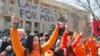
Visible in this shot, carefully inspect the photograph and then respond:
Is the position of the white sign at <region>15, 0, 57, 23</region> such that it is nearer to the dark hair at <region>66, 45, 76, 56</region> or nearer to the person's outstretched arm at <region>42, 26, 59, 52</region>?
the dark hair at <region>66, 45, 76, 56</region>

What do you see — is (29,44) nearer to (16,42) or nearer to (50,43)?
(16,42)

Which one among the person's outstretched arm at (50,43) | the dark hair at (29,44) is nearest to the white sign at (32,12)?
the person's outstretched arm at (50,43)

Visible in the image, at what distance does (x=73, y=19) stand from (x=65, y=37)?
299 cm

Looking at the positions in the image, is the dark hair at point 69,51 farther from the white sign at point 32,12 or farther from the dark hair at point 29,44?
the white sign at point 32,12

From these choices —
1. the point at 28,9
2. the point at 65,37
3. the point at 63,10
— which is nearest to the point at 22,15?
the point at 28,9

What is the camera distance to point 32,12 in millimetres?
7117

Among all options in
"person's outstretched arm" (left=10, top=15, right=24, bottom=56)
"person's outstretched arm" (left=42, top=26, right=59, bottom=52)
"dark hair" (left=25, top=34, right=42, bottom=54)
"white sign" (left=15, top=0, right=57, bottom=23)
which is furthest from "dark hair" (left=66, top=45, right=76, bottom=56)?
"white sign" (left=15, top=0, right=57, bottom=23)

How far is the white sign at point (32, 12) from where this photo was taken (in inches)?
262

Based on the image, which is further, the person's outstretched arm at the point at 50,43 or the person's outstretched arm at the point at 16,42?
the person's outstretched arm at the point at 50,43

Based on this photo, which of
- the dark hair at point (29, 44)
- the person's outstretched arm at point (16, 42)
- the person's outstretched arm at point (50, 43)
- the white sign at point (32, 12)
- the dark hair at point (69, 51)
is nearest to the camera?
the person's outstretched arm at point (16, 42)

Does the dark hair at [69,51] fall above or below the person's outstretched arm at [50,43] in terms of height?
below

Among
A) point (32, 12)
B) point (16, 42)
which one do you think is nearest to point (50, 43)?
point (16, 42)

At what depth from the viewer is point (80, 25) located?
8.36m

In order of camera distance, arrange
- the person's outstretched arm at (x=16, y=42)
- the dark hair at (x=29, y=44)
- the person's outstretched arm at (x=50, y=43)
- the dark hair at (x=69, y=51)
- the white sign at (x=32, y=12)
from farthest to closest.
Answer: the white sign at (x=32, y=12) < the dark hair at (x=69, y=51) < the person's outstretched arm at (x=50, y=43) < the dark hair at (x=29, y=44) < the person's outstretched arm at (x=16, y=42)
